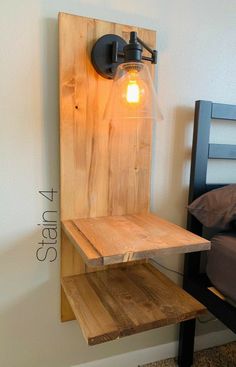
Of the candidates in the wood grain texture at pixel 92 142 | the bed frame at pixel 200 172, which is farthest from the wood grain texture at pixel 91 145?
the bed frame at pixel 200 172

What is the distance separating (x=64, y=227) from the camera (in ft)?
3.10

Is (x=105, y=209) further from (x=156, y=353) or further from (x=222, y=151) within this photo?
(x=156, y=353)

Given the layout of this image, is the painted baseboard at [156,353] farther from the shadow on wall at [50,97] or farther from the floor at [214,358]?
the shadow on wall at [50,97]

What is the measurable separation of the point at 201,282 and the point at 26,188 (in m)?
0.82

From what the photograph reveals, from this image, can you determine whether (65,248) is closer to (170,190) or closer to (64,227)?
(64,227)

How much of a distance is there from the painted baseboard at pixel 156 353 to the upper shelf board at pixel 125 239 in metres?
0.67

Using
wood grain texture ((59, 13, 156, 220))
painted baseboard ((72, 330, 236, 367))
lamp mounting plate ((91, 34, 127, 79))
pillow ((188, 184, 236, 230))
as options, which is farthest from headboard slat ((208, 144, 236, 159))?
painted baseboard ((72, 330, 236, 367))

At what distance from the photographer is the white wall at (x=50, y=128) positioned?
0.92 meters

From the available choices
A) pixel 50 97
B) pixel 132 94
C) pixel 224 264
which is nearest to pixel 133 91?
pixel 132 94

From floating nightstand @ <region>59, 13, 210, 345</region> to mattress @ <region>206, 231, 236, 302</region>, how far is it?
13cm

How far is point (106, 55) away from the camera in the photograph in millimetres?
946

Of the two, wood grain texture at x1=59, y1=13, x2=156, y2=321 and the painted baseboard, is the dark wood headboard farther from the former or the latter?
the painted baseboard

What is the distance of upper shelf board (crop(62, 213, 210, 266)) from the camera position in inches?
27.3

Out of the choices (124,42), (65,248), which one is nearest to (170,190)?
(65,248)
